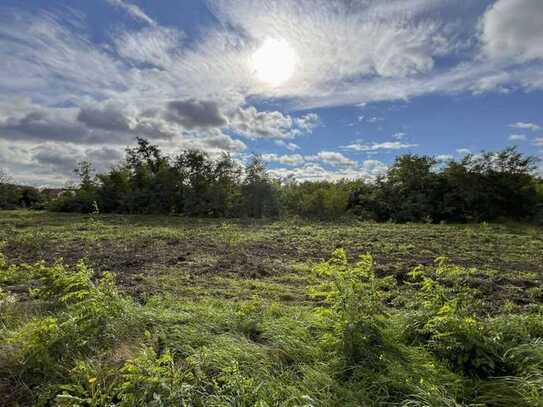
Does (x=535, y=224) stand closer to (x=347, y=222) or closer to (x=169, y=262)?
(x=347, y=222)

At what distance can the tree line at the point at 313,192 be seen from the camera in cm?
1297

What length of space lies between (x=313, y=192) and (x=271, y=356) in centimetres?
1320

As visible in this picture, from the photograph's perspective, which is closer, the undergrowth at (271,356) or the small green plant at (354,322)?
the undergrowth at (271,356)

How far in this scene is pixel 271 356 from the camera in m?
2.49

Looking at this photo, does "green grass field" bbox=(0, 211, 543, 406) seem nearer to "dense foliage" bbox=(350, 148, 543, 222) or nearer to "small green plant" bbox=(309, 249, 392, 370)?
"small green plant" bbox=(309, 249, 392, 370)

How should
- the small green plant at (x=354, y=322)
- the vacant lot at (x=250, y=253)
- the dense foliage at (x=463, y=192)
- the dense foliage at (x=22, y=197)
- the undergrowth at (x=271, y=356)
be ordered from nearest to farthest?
the undergrowth at (x=271, y=356) < the small green plant at (x=354, y=322) < the vacant lot at (x=250, y=253) < the dense foliage at (x=463, y=192) < the dense foliage at (x=22, y=197)

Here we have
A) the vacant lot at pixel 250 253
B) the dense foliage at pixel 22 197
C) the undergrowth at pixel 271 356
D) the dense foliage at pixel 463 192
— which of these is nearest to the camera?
the undergrowth at pixel 271 356

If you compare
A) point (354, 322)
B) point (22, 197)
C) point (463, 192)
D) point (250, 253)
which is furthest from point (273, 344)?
point (22, 197)

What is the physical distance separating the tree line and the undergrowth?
11.7 metres

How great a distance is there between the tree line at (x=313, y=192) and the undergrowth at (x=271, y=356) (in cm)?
1173

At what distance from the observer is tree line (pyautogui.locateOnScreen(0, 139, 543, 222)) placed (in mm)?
12969

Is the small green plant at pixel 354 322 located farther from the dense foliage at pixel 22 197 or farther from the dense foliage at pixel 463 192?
the dense foliage at pixel 22 197

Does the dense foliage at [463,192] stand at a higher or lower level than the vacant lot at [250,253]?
higher

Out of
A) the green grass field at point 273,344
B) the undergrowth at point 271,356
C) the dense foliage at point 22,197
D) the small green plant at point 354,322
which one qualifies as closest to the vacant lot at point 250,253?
the green grass field at point 273,344
